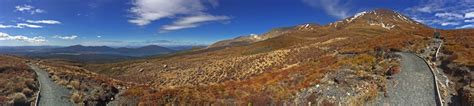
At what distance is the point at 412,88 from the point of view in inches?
1004

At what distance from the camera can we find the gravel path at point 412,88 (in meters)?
22.7

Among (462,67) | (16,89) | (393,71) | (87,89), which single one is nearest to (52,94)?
(16,89)

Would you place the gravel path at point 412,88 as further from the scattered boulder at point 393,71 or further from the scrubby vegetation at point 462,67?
the scrubby vegetation at point 462,67

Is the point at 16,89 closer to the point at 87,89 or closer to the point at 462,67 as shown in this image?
the point at 87,89

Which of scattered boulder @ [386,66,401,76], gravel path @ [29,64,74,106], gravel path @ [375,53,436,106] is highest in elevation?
scattered boulder @ [386,66,401,76]

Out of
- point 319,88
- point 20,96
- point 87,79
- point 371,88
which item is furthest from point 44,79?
point 371,88

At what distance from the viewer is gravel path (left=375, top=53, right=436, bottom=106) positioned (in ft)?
74.4

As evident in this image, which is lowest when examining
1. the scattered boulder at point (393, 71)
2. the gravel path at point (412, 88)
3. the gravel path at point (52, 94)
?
the gravel path at point (52, 94)

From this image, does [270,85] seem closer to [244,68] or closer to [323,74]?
[323,74]

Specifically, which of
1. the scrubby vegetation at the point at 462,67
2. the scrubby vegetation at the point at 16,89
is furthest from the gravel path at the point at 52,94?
the scrubby vegetation at the point at 462,67

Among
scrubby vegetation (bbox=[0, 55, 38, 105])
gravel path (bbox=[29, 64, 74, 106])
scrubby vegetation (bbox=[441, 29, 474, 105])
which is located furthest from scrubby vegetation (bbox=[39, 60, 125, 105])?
scrubby vegetation (bbox=[441, 29, 474, 105])

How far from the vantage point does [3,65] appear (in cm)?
4072

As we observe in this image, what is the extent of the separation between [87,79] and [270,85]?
18.7 m

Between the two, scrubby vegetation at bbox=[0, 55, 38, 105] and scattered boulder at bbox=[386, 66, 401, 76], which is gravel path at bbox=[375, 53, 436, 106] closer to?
scattered boulder at bbox=[386, 66, 401, 76]
